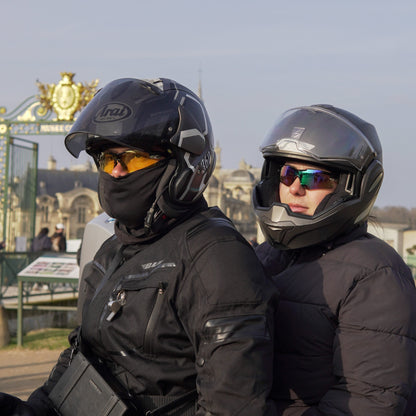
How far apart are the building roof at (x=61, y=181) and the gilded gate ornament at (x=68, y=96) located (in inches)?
2192

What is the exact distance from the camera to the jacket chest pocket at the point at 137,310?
1762mm

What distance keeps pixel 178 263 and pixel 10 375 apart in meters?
6.81

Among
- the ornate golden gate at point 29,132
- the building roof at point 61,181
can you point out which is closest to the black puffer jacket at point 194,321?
the ornate golden gate at point 29,132

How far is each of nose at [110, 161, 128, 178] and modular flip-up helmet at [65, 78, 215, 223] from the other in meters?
0.06

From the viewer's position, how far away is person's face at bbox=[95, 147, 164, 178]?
6.49 feet

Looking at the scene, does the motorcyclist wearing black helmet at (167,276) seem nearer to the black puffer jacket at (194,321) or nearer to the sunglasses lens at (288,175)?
the black puffer jacket at (194,321)

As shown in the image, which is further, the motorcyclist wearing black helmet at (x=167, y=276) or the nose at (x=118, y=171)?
the nose at (x=118, y=171)

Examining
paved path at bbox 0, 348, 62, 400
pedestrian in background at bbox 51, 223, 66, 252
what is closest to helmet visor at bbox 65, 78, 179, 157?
paved path at bbox 0, 348, 62, 400

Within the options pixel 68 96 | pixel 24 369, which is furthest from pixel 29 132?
pixel 24 369

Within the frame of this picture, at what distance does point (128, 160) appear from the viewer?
1.99 meters

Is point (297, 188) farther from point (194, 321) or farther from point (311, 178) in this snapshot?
point (194, 321)

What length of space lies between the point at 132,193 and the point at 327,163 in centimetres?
60

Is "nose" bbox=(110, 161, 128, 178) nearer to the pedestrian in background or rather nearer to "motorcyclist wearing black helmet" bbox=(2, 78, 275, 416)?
"motorcyclist wearing black helmet" bbox=(2, 78, 275, 416)

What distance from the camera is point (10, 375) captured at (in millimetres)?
7977
